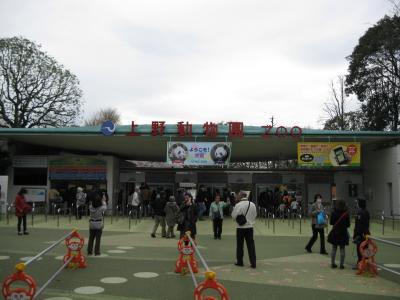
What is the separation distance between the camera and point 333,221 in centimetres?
923

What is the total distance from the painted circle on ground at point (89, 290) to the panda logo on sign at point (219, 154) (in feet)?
47.4

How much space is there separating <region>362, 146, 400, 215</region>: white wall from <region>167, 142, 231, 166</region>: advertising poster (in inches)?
348

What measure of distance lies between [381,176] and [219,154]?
31.4ft

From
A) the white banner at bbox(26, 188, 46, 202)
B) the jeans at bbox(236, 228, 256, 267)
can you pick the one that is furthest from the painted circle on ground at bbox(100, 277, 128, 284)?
the white banner at bbox(26, 188, 46, 202)

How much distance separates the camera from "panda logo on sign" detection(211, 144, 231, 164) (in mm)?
21281

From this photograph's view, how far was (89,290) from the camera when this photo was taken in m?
6.96

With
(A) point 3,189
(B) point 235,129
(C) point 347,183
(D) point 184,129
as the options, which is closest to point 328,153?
(B) point 235,129

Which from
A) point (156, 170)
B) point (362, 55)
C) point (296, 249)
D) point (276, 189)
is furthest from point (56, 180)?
point (362, 55)

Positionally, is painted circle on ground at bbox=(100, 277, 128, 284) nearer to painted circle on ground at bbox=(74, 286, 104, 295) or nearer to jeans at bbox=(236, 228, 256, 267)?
painted circle on ground at bbox=(74, 286, 104, 295)

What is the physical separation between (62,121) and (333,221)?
33769 millimetres

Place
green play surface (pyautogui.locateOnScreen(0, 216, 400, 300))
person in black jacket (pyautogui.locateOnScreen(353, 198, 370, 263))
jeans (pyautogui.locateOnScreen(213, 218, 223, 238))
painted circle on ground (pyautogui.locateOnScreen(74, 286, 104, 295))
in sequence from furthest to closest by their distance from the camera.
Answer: jeans (pyautogui.locateOnScreen(213, 218, 223, 238)) < person in black jacket (pyautogui.locateOnScreen(353, 198, 370, 263)) < green play surface (pyautogui.locateOnScreen(0, 216, 400, 300)) < painted circle on ground (pyautogui.locateOnScreen(74, 286, 104, 295))

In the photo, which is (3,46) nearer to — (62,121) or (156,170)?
(62,121)

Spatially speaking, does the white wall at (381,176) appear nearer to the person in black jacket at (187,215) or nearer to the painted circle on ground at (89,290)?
the person in black jacket at (187,215)

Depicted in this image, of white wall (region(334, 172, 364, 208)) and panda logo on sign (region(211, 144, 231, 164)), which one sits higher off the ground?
panda logo on sign (region(211, 144, 231, 164))
